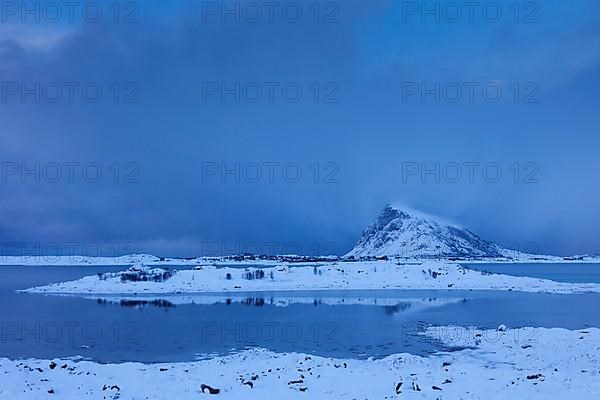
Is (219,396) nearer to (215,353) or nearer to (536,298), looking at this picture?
(215,353)

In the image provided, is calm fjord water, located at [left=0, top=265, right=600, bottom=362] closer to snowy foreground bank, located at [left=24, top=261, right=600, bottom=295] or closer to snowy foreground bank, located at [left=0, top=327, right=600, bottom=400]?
snowy foreground bank, located at [left=0, top=327, right=600, bottom=400]

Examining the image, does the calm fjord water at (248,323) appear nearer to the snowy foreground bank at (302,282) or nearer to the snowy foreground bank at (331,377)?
the snowy foreground bank at (331,377)

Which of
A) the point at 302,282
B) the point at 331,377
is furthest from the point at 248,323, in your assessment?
the point at 302,282

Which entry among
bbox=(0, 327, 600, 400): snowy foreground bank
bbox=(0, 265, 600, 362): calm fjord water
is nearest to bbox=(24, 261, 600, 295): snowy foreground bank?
bbox=(0, 265, 600, 362): calm fjord water

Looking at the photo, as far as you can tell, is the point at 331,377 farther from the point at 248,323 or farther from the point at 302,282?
the point at 302,282

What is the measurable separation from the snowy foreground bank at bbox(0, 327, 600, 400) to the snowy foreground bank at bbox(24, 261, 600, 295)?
49.4 m

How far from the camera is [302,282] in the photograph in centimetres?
8888

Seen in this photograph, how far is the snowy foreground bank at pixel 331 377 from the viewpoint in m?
19.9

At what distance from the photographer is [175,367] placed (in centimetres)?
2575

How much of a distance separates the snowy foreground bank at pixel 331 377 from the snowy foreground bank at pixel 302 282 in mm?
49416

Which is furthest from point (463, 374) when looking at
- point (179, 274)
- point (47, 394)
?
point (179, 274)

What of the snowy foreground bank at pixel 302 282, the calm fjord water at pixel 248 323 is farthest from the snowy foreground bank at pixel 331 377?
the snowy foreground bank at pixel 302 282

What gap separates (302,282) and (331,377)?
6591 centimetres

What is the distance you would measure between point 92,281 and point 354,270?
41.3 metres
